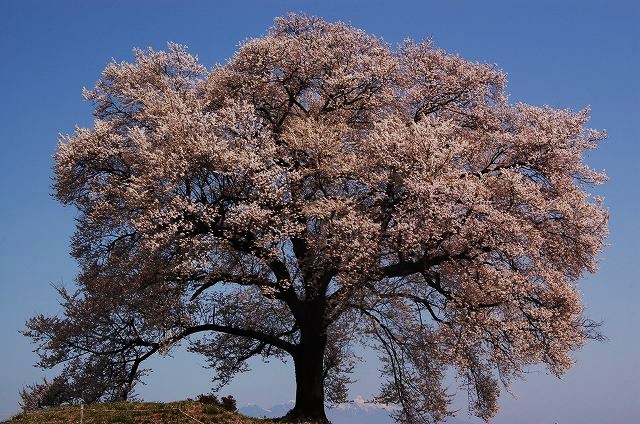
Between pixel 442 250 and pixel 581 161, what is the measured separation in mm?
9761

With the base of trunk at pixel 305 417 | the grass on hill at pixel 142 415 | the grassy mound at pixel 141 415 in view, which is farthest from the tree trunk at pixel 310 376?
the grassy mound at pixel 141 415

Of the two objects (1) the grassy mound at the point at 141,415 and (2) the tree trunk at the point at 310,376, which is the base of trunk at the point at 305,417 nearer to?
(2) the tree trunk at the point at 310,376

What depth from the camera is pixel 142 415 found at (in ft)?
104

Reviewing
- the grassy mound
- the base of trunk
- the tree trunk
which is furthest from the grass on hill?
the tree trunk

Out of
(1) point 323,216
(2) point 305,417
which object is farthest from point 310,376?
(1) point 323,216

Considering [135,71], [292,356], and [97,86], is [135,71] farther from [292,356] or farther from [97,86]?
[292,356]

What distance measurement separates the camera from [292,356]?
3962 cm

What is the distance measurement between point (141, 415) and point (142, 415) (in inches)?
1.9

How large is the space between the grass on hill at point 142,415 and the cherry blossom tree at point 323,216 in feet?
11.7

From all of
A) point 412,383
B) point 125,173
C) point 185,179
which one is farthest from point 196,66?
point 412,383

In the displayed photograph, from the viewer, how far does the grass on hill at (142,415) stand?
31031 millimetres

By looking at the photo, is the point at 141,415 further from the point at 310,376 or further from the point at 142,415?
the point at 310,376

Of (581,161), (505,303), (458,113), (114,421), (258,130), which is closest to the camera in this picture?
(114,421)

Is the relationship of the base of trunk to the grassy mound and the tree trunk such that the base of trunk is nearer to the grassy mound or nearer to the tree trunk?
the tree trunk
